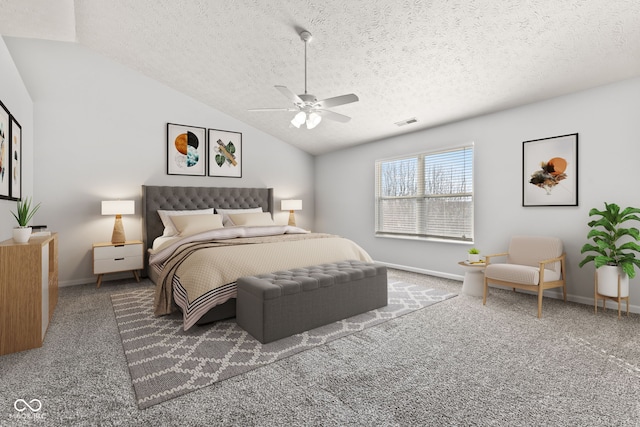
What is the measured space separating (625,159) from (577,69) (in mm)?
1059

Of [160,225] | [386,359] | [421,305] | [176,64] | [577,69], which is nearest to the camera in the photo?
[386,359]

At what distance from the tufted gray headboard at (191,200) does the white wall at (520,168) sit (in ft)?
6.86

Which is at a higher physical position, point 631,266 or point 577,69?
point 577,69

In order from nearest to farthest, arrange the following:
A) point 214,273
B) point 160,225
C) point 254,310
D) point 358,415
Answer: point 358,415 < point 254,310 < point 214,273 < point 160,225

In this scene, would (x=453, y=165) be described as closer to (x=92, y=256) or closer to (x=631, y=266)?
(x=631, y=266)

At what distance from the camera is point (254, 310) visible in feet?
8.50

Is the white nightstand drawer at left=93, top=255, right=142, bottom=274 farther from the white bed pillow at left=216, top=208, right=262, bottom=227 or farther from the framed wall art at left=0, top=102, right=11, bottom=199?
the framed wall art at left=0, top=102, right=11, bottom=199

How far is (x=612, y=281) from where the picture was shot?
3.12 meters

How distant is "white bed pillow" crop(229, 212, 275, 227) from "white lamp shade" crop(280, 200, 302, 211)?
3.16ft

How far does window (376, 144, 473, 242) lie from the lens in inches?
181

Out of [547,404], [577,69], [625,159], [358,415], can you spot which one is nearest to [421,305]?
[547,404]

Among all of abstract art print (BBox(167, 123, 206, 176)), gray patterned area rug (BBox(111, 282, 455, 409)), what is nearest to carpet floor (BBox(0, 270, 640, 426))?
gray patterned area rug (BBox(111, 282, 455, 409))

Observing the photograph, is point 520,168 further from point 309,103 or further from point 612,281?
point 309,103

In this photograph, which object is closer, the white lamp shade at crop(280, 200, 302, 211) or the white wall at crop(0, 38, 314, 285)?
the white wall at crop(0, 38, 314, 285)
